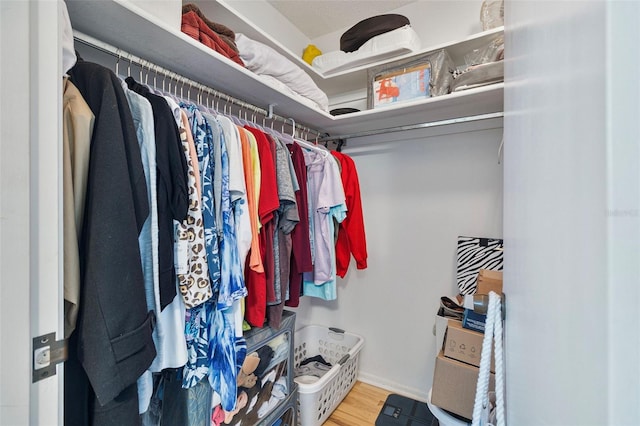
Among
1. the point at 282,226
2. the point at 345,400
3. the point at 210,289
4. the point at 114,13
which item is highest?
the point at 114,13

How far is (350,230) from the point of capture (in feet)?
5.31

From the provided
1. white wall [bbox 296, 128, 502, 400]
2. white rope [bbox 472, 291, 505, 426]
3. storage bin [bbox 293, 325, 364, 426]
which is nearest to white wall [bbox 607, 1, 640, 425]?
white rope [bbox 472, 291, 505, 426]

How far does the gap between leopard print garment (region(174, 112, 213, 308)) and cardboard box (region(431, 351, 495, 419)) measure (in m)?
0.92

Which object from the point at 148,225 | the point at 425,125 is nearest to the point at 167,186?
the point at 148,225

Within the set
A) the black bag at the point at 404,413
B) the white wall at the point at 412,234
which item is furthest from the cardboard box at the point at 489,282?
the black bag at the point at 404,413

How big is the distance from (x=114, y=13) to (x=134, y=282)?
0.73 metres

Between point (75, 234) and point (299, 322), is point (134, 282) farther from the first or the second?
point (299, 322)

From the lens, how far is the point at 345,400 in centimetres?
168

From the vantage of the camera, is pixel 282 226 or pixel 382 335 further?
pixel 382 335

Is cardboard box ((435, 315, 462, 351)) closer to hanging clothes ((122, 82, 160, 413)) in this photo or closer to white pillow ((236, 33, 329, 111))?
hanging clothes ((122, 82, 160, 413))

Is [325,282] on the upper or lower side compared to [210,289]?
lower

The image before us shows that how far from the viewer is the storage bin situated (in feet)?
4.50
